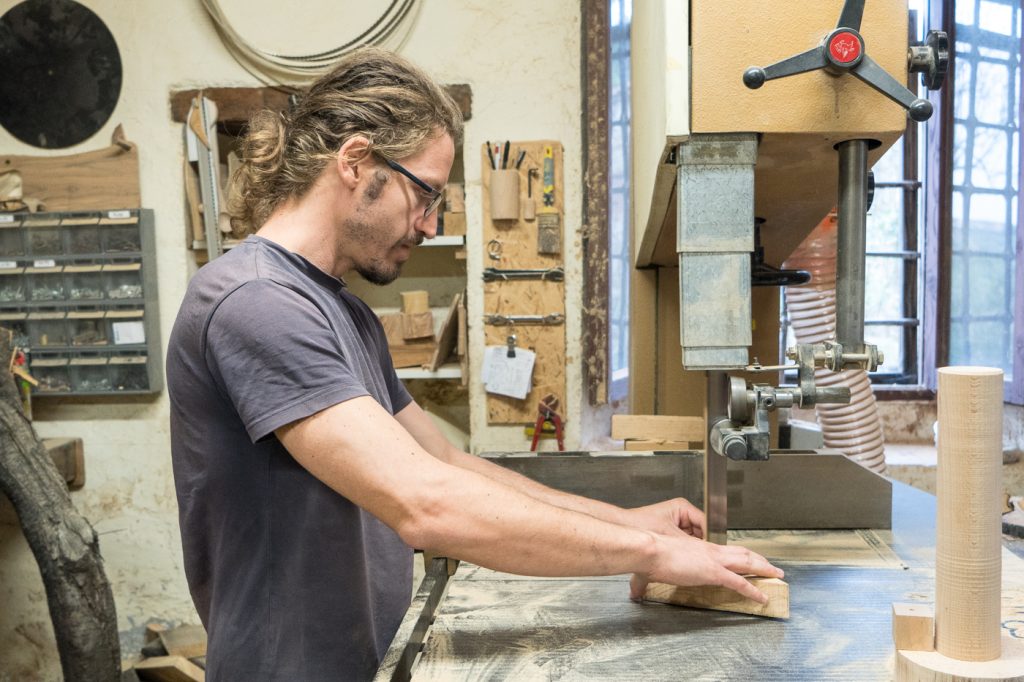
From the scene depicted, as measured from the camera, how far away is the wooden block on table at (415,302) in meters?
2.93

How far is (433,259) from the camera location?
3.14 m

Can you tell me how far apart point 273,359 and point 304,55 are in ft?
7.43

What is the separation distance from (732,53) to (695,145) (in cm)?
11

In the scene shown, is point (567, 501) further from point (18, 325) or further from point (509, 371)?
point (18, 325)

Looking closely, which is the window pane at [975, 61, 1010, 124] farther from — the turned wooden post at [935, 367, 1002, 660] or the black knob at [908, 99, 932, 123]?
the turned wooden post at [935, 367, 1002, 660]

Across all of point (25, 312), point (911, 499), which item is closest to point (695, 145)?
point (911, 499)

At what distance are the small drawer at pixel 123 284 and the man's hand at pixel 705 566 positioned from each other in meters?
2.46

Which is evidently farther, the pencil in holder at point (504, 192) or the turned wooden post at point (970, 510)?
the pencil in holder at point (504, 192)

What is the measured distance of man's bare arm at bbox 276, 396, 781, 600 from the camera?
2.96ft

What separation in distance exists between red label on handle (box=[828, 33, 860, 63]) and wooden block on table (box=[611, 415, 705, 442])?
99 cm

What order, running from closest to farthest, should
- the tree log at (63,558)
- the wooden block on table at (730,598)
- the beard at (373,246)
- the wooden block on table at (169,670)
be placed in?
1. the wooden block on table at (730,598)
2. the beard at (373,246)
3. the tree log at (63,558)
4. the wooden block on table at (169,670)

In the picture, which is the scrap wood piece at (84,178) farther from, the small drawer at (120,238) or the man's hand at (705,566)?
the man's hand at (705,566)

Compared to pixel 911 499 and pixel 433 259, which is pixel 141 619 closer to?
pixel 433 259

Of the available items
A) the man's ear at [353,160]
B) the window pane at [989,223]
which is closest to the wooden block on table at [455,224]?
the man's ear at [353,160]
